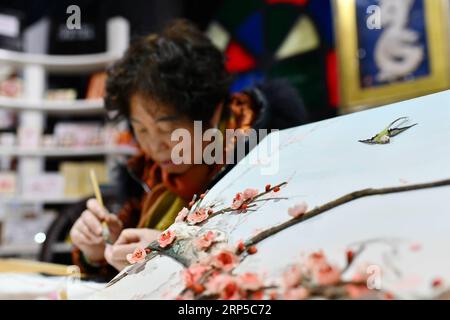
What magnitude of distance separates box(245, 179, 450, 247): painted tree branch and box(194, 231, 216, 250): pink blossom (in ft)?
0.12

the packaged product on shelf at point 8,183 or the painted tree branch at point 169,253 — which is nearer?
the painted tree branch at point 169,253

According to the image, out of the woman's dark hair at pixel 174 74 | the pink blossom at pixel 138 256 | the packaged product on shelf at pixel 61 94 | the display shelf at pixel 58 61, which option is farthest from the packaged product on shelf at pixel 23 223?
the pink blossom at pixel 138 256

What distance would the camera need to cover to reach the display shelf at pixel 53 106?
41.5 inches

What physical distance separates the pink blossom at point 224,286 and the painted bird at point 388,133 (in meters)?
Answer: 0.17

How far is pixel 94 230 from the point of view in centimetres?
57

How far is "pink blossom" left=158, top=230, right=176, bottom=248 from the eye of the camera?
0.37 m

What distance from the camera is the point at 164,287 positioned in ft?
1.04

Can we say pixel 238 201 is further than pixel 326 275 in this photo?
Yes

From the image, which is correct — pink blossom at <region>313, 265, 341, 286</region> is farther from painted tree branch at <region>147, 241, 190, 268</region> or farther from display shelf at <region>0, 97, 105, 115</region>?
display shelf at <region>0, 97, 105, 115</region>

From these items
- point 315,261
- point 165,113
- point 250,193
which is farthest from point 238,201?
point 165,113

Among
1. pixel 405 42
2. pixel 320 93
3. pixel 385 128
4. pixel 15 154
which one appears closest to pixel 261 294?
pixel 385 128

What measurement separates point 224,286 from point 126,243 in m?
0.21

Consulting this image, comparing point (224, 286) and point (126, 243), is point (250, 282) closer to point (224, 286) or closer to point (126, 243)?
point (224, 286)

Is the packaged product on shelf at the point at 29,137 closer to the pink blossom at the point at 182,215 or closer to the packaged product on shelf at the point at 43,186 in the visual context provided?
the packaged product on shelf at the point at 43,186
